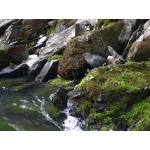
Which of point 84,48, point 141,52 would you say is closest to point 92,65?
point 84,48

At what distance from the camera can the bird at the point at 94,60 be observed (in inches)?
424

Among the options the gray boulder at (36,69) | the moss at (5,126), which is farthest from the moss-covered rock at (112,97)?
the gray boulder at (36,69)

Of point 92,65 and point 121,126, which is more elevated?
point 92,65

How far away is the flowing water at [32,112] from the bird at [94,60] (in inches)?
62.7

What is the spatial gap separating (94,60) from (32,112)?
349 centimetres

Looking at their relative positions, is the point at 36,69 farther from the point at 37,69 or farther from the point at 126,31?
the point at 126,31

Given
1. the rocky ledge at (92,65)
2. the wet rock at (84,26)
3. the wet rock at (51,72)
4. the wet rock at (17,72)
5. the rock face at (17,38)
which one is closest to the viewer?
the rocky ledge at (92,65)

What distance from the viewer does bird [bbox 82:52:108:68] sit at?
35.4ft

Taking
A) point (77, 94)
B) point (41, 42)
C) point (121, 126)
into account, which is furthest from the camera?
point (41, 42)

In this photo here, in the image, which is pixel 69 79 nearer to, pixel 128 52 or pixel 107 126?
pixel 128 52

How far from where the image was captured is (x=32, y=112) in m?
8.16

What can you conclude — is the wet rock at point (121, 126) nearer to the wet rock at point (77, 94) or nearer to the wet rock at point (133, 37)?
the wet rock at point (77, 94)

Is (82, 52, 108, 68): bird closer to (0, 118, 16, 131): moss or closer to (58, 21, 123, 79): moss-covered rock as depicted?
(58, 21, 123, 79): moss-covered rock

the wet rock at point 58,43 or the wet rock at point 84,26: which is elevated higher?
the wet rock at point 84,26
